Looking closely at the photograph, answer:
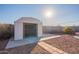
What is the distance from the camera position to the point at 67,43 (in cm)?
483

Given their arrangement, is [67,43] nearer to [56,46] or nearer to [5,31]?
[56,46]

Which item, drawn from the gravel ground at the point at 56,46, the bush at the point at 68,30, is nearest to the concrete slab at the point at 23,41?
the gravel ground at the point at 56,46

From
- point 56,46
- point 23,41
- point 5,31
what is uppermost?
point 5,31

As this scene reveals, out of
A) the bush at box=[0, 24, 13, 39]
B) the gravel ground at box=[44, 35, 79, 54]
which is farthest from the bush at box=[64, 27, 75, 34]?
the bush at box=[0, 24, 13, 39]

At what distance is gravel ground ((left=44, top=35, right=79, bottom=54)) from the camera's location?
4800mm

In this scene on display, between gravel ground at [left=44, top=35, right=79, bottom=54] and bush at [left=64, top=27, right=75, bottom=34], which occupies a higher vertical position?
bush at [left=64, top=27, right=75, bottom=34]

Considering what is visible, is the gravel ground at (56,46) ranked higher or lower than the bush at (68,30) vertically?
lower

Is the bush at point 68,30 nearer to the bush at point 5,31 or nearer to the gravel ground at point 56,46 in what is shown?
the gravel ground at point 56,46

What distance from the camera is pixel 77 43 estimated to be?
483cm

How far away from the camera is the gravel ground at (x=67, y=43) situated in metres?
4.80

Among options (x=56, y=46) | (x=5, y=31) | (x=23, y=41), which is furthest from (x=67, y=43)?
(x=5, y=31)

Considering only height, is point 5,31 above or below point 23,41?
above

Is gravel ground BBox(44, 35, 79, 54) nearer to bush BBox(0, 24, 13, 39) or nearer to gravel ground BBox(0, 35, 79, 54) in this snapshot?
gravel ground BBox(0, 35, 79, 54)
